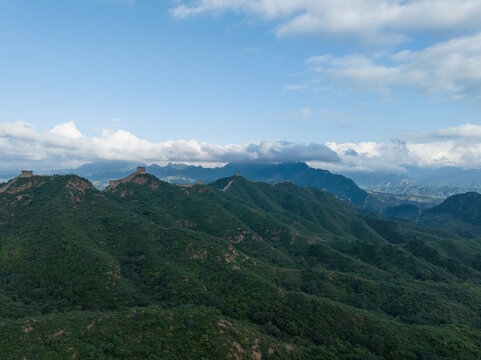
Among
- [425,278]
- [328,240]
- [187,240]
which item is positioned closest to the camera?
[187,240]

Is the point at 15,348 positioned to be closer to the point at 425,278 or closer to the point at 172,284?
the point at 172,284

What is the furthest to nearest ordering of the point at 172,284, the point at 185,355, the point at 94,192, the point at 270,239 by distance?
the point at 270,239 < the point at 94,192 < the point at 172,284 < the point at 185,355

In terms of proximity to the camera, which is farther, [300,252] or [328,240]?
[328,240]

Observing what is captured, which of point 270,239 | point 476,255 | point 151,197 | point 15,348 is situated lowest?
point 476,255

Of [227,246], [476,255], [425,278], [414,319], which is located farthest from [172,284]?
[476,255]

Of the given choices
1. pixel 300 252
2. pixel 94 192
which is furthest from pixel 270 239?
pixel 94 192

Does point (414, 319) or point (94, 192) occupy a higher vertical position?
point (94, 192)
